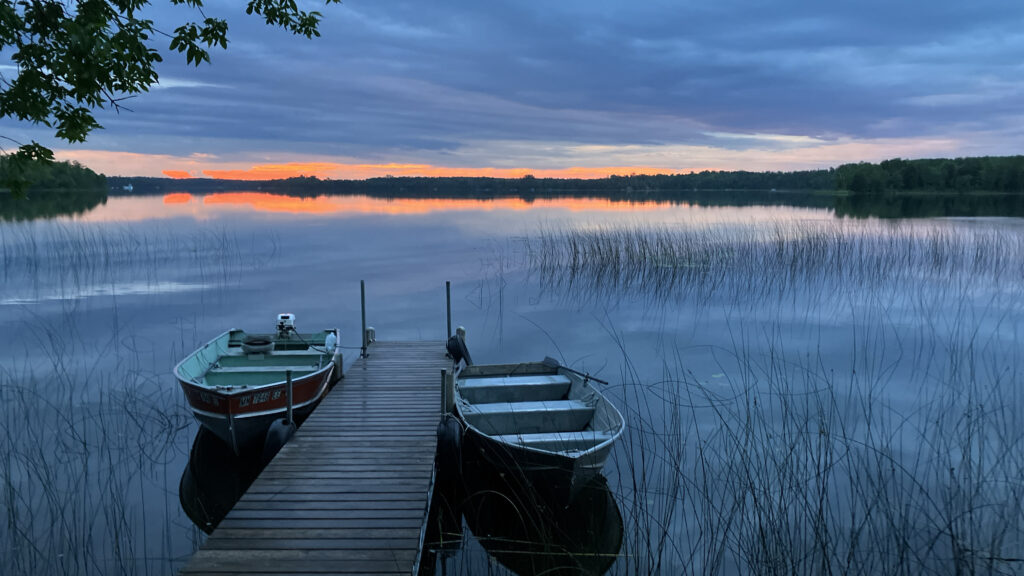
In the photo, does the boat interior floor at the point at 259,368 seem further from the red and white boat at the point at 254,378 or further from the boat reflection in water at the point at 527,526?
the boat reflection in water at the point at 527,526

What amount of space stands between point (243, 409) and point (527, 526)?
10.8 feet

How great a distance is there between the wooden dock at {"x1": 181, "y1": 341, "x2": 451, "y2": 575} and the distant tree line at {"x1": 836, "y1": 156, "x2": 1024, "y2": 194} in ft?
311

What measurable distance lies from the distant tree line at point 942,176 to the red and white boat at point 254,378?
3686 inches

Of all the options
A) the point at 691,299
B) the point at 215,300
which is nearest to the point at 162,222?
the point at 215,300

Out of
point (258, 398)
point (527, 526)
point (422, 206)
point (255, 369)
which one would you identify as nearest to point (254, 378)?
point (255, 369)

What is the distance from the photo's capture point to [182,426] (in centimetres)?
816

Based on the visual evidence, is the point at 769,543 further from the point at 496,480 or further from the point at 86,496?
the point at 86,496

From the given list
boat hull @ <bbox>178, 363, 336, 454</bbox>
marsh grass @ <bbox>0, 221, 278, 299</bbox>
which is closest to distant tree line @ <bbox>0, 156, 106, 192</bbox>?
marsh grass @ <bbox>0, 221, 278, 299</bbox>

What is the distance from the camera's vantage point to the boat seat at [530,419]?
6.82 metres

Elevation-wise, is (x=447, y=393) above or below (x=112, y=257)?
below

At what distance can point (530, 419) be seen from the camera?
6867mm

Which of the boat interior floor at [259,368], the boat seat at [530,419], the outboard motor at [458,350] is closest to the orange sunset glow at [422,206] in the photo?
the outboard motor at [458,350]

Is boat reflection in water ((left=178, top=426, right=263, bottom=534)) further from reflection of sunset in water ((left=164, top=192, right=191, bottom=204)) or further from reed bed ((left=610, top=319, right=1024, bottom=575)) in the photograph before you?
reflection of sunset in water ((left=164, top=192, right=191, bottom=204))

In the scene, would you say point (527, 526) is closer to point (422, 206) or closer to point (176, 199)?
point (422, 206)
